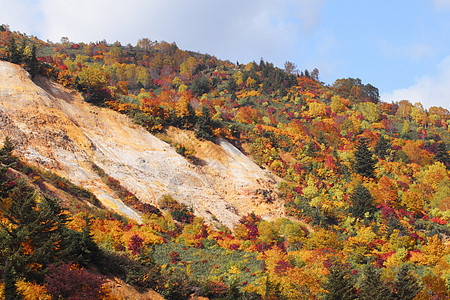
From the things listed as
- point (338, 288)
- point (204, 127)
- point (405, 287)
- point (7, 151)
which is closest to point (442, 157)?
point (204, 127)

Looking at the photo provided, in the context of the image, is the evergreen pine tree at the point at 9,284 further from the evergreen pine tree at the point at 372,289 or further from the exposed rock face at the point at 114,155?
the exposed rock face at the point at 114,155

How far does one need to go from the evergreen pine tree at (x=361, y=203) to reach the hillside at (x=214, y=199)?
173 mm

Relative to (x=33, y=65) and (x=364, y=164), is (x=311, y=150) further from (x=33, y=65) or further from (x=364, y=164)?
(x=33, y=65)

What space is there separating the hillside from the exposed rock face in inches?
7.7

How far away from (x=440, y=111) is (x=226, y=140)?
3509 inches

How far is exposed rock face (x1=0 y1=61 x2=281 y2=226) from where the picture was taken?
114 feet

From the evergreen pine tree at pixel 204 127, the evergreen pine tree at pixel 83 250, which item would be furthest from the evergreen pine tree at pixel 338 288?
the evergreen pine tree at pixel 204 127

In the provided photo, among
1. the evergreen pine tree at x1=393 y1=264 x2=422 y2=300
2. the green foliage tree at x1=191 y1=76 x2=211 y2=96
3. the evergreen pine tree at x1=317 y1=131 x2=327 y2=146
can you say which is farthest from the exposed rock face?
the green foliage tree at x1=191 y1=76 x2=211 y2=96

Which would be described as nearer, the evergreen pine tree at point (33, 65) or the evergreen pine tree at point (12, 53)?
the evergreen pine tree at point (12, 53)

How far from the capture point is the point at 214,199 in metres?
41.7

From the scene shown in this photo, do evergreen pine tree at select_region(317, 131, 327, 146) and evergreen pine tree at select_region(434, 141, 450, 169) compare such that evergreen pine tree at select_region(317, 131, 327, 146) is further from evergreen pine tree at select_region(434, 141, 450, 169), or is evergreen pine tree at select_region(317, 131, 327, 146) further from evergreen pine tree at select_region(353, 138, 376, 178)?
evergreen pine tree at select_region(434, 141, 450, 169)

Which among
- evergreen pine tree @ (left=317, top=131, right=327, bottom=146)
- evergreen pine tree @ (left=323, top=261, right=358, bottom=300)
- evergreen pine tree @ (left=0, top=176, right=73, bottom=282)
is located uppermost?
evergreen pine tree @ (left=317, top=131, right=327, bottom=146)

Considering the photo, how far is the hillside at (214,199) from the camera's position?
18969 millimetres

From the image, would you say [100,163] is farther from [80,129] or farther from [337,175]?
[337,175]
